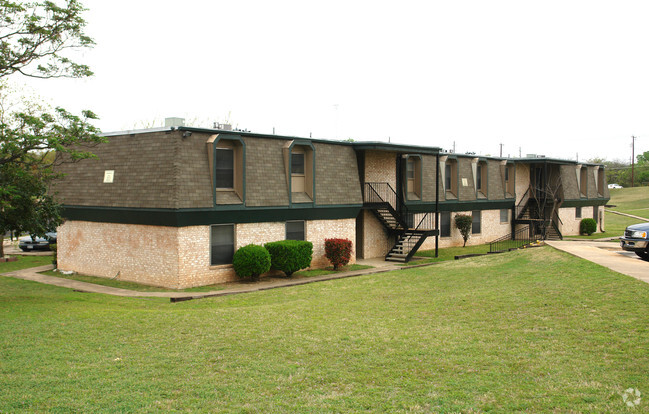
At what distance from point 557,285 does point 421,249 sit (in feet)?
59.5

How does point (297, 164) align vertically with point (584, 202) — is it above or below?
above

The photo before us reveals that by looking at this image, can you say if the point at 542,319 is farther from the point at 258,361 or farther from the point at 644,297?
the point at 258,361

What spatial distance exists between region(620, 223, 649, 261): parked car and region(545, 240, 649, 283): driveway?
0.31 meters

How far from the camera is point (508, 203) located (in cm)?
3969

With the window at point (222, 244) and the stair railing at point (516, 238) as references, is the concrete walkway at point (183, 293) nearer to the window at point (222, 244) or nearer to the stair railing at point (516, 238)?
the window at point (222, 244)

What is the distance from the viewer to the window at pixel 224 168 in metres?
21.4

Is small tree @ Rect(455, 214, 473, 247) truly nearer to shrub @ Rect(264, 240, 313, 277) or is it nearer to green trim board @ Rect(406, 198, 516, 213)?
green trim board @ Rect(406, 198, 516, 213)

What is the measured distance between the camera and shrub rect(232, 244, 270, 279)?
20.9m

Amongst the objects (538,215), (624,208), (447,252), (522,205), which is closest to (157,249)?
(447,252)

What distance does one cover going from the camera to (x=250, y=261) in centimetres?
2084

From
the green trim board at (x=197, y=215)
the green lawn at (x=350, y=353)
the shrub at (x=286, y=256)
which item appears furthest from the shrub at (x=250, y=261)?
the green lawn at (x=350, y=353)

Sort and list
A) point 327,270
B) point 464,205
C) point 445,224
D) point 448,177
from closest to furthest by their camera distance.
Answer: point 327,270 < point 445,224 < point 448,177 < point 464,205

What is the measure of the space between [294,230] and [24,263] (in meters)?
14.6

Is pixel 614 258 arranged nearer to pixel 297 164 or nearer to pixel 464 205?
pixel 297 164
